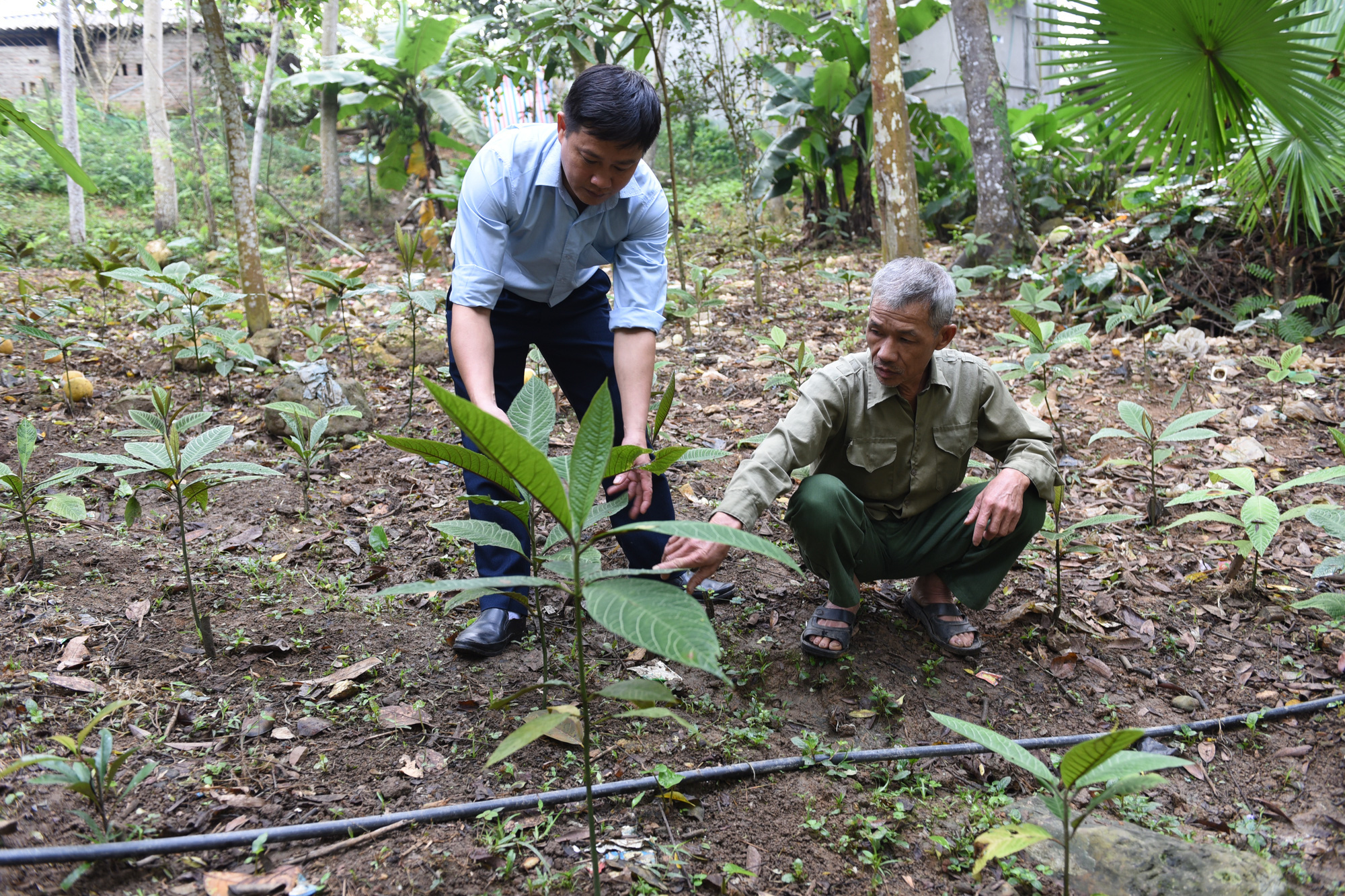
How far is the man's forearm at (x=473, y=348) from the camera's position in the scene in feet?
7.15

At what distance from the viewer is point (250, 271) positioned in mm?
4488

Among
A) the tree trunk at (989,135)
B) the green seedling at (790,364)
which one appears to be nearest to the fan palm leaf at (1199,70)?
the green seedling at (790,364)

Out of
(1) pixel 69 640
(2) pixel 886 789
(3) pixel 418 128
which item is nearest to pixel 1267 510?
(2) pixel 886 789

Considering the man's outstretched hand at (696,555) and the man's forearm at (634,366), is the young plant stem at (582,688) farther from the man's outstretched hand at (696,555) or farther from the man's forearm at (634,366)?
the man's forearm at (634,366)

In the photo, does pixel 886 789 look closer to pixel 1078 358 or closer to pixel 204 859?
pixel 204 859

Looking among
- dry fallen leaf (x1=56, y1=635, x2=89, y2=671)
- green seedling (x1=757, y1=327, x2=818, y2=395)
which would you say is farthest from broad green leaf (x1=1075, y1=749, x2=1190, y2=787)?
green seedling (x1=757, y1=327, x2=818, y2=395)

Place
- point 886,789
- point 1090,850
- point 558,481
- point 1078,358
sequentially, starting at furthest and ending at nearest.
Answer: point 1078,358
point 886,789
point 1090,850
point 558,481

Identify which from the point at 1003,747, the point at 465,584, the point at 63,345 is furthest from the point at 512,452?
the point at 63,345

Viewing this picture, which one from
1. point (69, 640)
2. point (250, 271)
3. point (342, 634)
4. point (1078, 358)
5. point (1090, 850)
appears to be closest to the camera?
point (1090, 850)

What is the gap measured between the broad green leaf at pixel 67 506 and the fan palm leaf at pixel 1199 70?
3909 millimetres

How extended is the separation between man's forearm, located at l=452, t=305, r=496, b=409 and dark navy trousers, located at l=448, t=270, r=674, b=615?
0.10m

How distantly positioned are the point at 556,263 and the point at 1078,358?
3.53m

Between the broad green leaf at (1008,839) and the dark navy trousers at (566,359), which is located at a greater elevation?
the dark navy trousers at (566,359)

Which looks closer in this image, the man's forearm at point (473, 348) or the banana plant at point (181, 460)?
the banana plant at point (181, 460)
